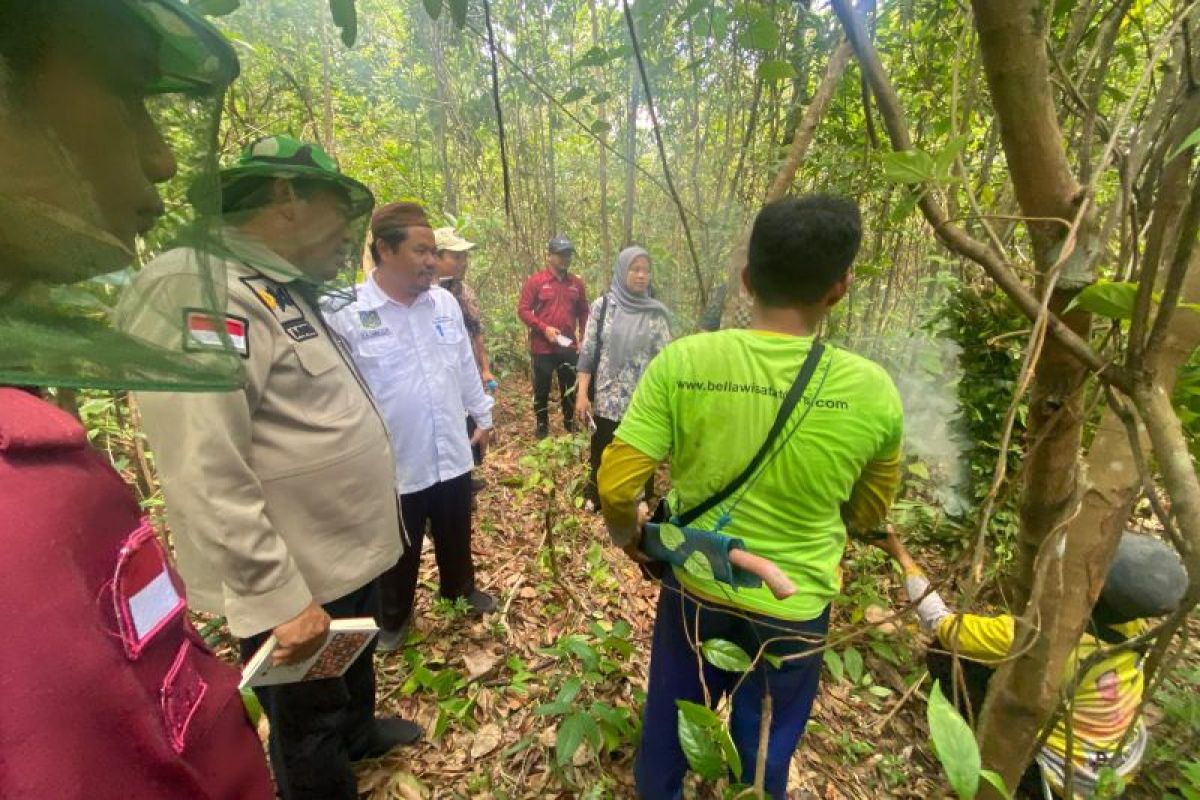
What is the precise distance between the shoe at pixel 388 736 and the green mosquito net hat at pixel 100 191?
1.99 meters

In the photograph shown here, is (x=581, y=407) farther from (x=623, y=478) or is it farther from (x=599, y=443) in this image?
(x=623, y=478)

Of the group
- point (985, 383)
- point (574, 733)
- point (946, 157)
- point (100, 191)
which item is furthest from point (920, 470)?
point (100, 191)

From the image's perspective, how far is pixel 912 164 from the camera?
0.73 meters

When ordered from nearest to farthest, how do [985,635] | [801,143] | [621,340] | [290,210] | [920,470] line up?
[290,210], [985,635], [801,143], [920,470], [621,340]

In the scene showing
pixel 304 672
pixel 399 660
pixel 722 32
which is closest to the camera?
pixel 722 32

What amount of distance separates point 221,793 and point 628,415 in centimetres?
105

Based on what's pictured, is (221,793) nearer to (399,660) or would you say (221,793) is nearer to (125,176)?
(125,176)

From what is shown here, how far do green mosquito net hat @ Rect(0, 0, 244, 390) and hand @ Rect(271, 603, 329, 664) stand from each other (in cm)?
95

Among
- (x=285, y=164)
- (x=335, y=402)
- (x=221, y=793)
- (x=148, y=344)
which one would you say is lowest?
(x=221, y=793)

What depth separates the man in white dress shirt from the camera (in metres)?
2.24

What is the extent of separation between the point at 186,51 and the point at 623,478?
1.16 m

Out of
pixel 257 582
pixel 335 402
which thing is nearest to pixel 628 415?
pixel 335 402

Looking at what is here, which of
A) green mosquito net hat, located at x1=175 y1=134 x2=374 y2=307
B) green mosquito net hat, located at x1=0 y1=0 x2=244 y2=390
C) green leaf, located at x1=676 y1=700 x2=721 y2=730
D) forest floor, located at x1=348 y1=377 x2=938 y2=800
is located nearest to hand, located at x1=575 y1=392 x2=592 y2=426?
forest floor, located at x1=348 y1=377 x2=938 y2=800

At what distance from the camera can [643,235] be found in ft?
30.0
